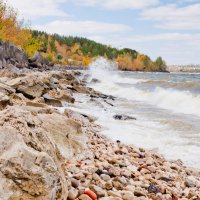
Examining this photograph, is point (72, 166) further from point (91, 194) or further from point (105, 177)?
point (91, 194)

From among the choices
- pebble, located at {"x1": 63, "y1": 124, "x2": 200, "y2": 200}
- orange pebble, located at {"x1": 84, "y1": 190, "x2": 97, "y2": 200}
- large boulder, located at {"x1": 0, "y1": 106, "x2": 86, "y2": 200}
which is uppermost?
large boulder, located at {"x1": 0, "y1": 106, "x2": 86, "y2": 200}

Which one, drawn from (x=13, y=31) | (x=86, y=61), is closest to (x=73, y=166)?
(x=13, y=31)

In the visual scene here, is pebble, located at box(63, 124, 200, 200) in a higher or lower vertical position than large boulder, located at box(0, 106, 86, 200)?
lower

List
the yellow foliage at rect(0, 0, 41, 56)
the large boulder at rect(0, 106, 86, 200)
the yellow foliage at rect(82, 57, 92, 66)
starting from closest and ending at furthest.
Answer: the large boulder at rect(0, 106, 86, 200), the yellow foliage at rect(0, 0, 41, 56), the yellow foliage at rect(82, 57, 92, 66)

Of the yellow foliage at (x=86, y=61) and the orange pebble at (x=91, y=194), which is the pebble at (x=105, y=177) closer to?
the orange pebble at (x=91, y=194)

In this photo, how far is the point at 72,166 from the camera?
625 centimetres

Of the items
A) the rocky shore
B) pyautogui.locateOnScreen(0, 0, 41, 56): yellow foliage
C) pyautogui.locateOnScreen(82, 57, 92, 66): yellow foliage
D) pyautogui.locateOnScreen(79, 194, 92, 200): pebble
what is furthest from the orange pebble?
pyautogui.locateOnScreen(82, 57, 92, 66): yellow foliage

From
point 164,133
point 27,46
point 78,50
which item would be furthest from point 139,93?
point 78,50

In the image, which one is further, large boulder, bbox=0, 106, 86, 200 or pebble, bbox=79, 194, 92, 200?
pebble, bbox=79, 194, 92, 200

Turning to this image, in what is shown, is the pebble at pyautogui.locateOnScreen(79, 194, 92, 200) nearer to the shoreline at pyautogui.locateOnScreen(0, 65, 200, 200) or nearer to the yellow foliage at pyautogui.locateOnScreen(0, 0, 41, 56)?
the shoreline at pyautogui.locateOnScreen(0, 65, 200, 200)

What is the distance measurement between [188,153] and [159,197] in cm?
377

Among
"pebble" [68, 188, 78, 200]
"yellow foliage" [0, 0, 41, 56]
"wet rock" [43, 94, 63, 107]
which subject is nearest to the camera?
"pebble" [68, 188, 78, 200]

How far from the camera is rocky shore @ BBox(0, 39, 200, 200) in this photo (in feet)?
12.0

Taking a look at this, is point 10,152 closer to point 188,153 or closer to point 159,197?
point 159,197
